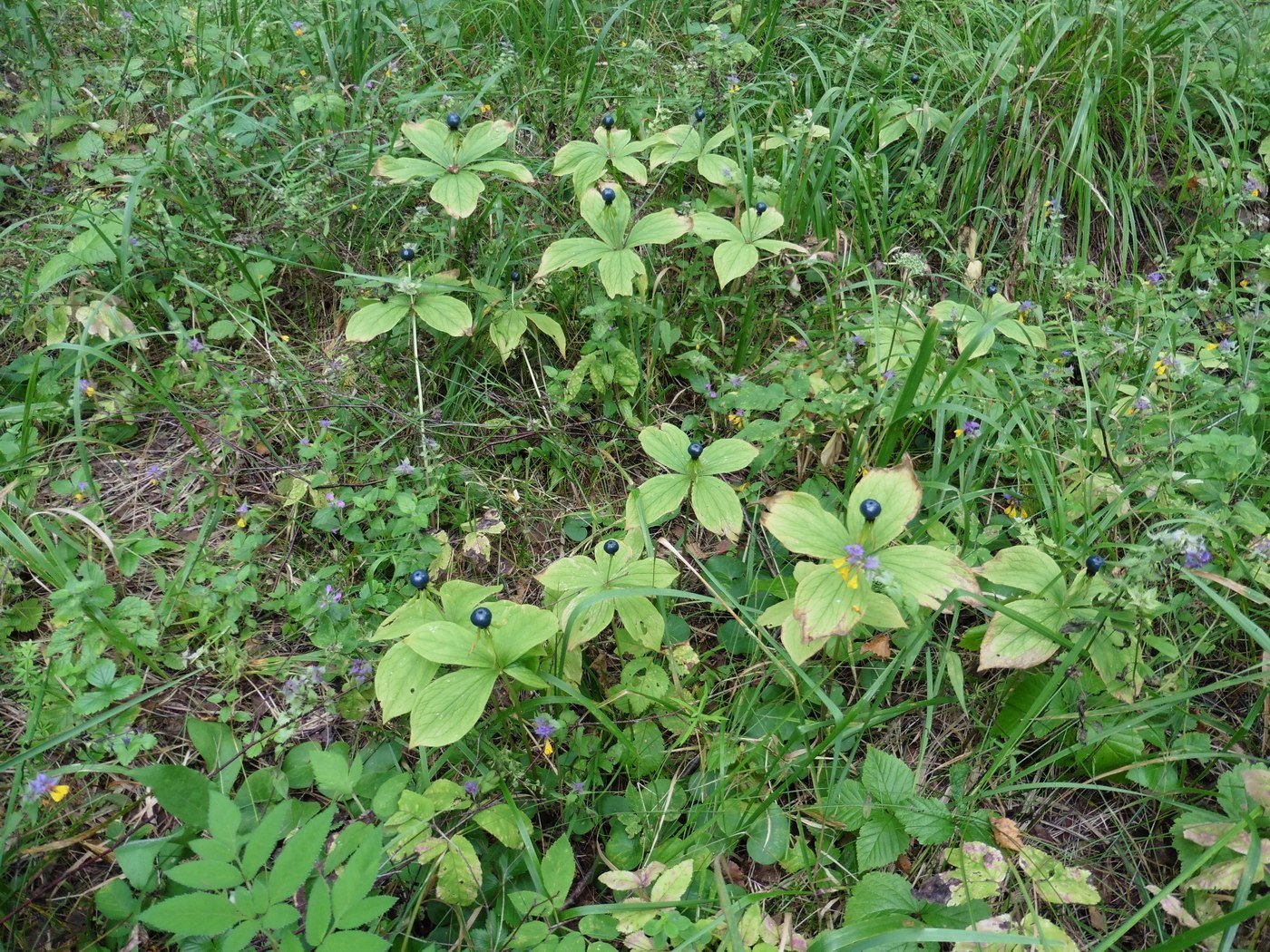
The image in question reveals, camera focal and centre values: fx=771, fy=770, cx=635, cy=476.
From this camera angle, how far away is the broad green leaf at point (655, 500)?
1974 millimetres

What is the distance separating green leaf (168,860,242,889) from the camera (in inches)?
49.1

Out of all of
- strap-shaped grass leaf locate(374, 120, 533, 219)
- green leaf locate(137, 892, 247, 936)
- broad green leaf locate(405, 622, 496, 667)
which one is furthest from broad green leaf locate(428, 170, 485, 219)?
green leaf locate(137, 892, 247, 936)

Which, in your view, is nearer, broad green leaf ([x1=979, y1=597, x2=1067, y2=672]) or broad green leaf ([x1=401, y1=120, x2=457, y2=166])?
broad green leaf ([x1=979, y1=597, x2=1067, y2=672])

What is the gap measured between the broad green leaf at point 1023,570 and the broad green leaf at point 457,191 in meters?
1.79

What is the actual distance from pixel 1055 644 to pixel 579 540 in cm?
129

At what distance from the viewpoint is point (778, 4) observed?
341 cm

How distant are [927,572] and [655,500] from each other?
68cm

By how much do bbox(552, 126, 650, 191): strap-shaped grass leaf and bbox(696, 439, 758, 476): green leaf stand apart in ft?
3.29

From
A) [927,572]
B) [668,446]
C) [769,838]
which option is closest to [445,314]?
[668,446]

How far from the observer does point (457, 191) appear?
2.40 meters

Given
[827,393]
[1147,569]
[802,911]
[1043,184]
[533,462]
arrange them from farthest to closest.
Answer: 1. [1043,184]
2. [533,462]
3. [827,393]
4. [802,911]
5. [1147,569]

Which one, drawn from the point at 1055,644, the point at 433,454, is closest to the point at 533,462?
the point at 433,454

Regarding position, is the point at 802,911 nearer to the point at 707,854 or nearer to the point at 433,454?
the point at 707,854

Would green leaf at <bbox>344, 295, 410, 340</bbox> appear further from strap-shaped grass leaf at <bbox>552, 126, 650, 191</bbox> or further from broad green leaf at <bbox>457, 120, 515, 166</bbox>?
strap-shaped grass leaf at <bbox>552, 126, 650, 191</bbox>
